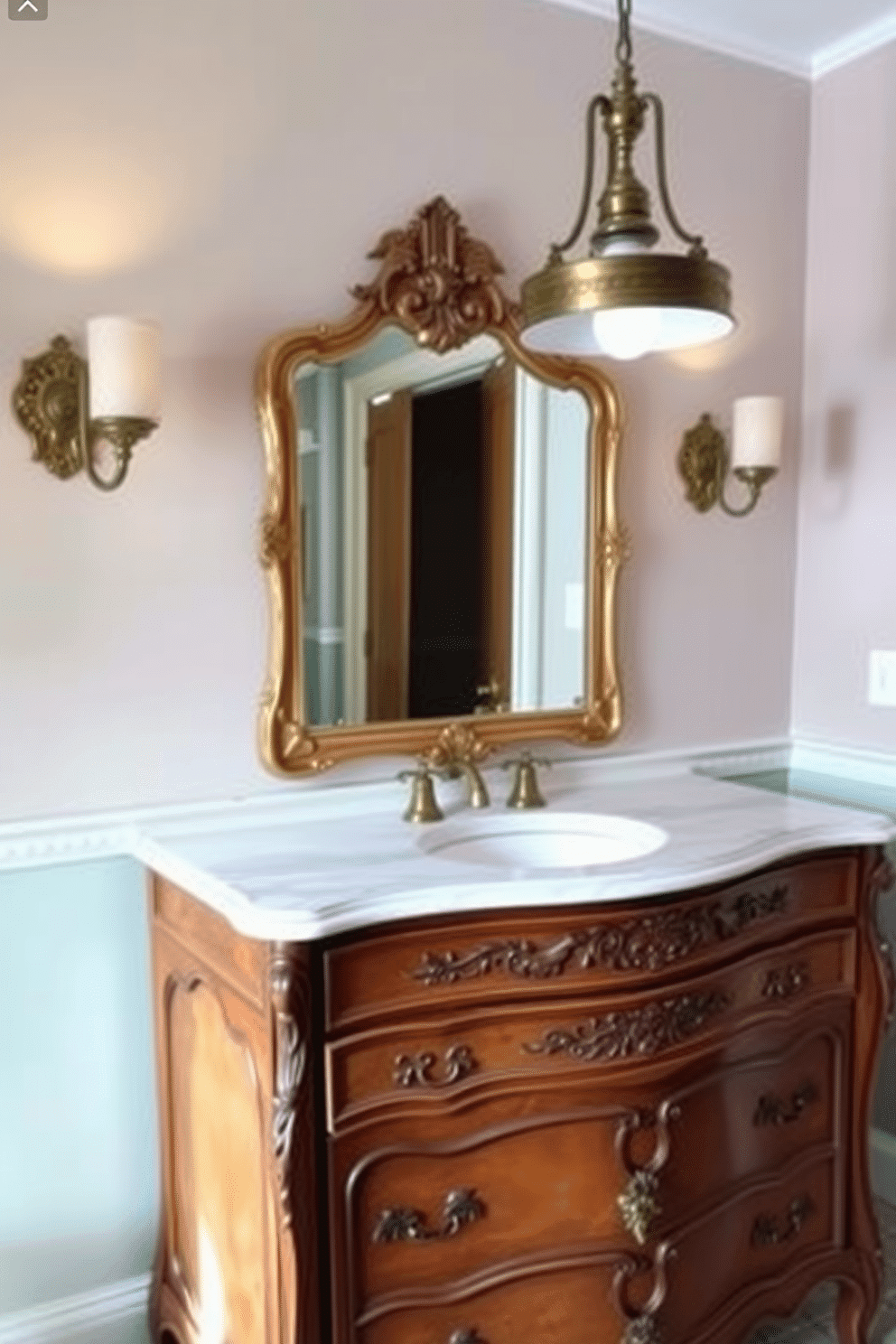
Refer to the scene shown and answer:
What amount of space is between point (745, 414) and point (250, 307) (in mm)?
990

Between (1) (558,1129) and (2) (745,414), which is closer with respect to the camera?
(1) (558,1129)

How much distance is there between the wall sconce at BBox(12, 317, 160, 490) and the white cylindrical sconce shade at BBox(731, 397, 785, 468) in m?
1.16

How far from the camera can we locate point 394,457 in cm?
199

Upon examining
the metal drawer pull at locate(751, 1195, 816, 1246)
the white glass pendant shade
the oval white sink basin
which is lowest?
the metal drawer pull at locate(751, 1195, 816, 1246)

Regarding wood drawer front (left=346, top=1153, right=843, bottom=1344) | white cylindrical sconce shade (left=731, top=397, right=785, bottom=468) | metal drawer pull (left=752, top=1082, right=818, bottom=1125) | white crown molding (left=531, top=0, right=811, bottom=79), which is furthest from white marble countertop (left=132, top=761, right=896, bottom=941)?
white crown molding (left=531, top=0, right=811, bottom=79)

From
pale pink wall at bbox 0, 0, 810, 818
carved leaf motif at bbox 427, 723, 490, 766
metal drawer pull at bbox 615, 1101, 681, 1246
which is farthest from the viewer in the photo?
carved leaf motif at bbox 427, 723, 490, 766

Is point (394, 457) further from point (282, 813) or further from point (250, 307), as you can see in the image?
point (282, 813)

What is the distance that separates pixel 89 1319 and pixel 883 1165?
160 cm

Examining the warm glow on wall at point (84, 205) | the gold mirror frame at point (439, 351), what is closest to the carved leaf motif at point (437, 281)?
the gold mirror frame at point (439, 351)

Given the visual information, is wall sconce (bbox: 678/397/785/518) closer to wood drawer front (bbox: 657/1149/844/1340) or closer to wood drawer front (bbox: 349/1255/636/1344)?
wood drawer front (bbox: 657/1149/844/1340)

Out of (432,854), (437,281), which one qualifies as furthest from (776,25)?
(432,854)

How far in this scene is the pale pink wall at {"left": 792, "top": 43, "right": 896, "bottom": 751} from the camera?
7.68ft

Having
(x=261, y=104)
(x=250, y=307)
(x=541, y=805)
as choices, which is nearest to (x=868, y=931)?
(x=541, y=805)

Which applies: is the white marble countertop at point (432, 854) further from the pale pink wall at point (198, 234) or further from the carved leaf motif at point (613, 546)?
the carved leaf motif at point (613, 546)
